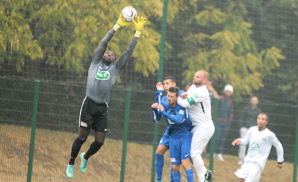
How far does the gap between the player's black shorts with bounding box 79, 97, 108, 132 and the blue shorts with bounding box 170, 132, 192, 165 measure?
1260 millimetres

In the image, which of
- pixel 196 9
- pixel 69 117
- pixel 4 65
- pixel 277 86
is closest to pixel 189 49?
pixel 196 9

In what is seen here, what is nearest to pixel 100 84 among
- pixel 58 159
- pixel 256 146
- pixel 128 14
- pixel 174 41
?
pixel 128 14

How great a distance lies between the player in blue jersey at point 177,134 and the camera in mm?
9719

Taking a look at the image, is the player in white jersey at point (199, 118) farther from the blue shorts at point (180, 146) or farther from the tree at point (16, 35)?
the tree at point (16, 35)

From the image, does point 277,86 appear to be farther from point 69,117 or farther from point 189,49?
point 69,117

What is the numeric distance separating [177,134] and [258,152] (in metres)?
1.91

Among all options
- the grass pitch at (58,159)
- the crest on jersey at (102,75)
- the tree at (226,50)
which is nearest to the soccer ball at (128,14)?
the crest on jersey at (102,75)

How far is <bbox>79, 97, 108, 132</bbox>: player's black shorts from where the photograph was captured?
32.1ft

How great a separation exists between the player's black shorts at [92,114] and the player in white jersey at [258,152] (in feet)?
8.97

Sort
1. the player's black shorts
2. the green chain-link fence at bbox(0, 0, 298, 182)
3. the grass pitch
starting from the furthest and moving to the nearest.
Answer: the green chain-link fence at bbox(0, 0, 298, 182)
the grass pitch
the player's black shorts

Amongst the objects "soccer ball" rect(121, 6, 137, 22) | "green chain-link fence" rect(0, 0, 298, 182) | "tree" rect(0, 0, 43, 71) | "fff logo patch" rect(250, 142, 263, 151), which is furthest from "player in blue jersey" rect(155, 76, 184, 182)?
"tree" rect(0, 0, 43, 71)

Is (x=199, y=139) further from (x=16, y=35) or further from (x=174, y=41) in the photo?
(x=16, y=35)

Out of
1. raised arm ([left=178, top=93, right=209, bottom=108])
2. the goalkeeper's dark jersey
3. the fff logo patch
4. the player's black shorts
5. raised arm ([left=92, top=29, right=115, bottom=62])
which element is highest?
raised arm ([left=92, top=29, right=115, bottom=62])

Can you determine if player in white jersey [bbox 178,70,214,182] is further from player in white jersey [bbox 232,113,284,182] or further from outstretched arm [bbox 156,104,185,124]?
player in white jersey [bbox 232,113,284,182]
